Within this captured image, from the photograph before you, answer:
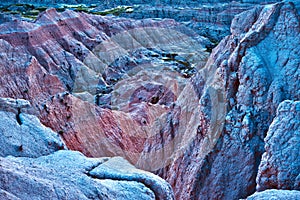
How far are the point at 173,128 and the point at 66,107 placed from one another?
505cm

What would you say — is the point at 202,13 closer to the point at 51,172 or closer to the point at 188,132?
the point at 188,132

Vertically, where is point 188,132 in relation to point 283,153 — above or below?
below

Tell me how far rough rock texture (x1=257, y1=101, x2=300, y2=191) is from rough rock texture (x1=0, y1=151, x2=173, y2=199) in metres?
1.76

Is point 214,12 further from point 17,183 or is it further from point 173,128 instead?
point 17,183

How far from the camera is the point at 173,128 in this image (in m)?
11.2

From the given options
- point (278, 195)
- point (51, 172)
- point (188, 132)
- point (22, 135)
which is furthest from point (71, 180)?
point (188, 132)

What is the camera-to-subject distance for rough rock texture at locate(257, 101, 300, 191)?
6.20 metres

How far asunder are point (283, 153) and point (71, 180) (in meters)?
3.50

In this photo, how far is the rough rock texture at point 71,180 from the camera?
546 cm

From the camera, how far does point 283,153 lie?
6.36 meters

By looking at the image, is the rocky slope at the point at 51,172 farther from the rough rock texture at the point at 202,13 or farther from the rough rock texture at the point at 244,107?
the rough rock texture at the point at 202,13

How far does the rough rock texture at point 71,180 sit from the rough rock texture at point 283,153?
5.77ft

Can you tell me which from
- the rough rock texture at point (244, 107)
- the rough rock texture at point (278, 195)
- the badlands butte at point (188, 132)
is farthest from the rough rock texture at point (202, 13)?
the rough rock texture at point (278, 195)

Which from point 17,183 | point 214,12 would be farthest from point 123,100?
point 214,12
